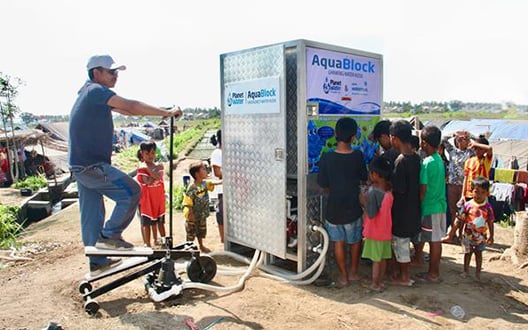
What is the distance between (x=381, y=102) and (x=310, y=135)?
59.6 inches

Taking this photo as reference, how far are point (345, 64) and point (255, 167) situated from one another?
1772mm

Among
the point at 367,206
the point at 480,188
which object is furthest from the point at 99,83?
the point at 480,188

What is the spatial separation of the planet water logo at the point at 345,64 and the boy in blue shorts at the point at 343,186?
0.76 m

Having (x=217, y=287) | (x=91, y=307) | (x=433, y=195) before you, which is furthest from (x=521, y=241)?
(x=91, y=307)

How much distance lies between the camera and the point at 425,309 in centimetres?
430

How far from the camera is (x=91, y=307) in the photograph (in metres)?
4.30

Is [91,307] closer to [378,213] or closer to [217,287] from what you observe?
[217,287]

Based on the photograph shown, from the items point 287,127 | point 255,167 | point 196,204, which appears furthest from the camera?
point 196,204

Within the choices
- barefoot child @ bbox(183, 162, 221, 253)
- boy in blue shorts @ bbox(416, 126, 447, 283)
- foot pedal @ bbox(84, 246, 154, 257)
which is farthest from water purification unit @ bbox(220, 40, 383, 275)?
foot pedal @ bbox(84, 246, 154, 257)

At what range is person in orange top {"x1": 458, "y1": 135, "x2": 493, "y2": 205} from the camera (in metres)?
6.54

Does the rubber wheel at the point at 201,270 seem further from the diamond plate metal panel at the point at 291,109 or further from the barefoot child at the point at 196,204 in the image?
the diamond plate metal panel at the point at 291,109

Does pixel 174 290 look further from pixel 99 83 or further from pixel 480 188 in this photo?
pixel 480 188

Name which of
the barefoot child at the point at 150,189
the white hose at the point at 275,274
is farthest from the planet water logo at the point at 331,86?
the barefoot child at the point at 150,189

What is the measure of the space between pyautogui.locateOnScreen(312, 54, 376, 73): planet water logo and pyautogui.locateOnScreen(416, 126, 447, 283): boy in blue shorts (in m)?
1.20
